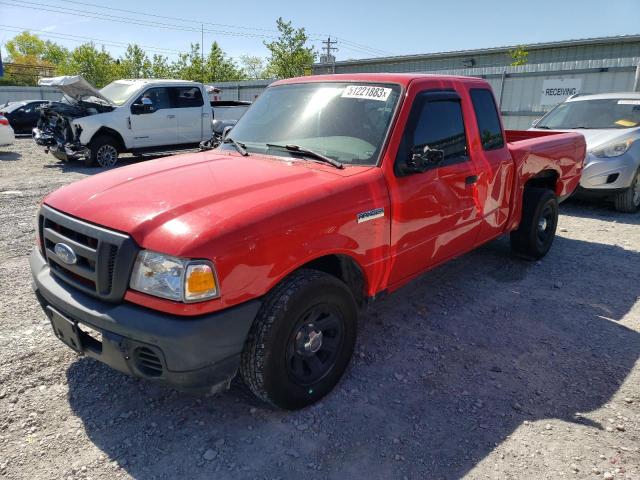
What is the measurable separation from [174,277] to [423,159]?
5.84ft

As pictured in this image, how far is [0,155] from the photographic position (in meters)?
13.8

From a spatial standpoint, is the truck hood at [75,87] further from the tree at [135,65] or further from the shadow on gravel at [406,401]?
the tree at [135,65]

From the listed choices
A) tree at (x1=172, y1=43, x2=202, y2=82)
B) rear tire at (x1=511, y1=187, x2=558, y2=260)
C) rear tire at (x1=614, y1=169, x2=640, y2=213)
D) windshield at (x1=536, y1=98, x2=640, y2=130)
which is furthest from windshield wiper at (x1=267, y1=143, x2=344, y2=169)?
tree at (x1=172, y1=43, x2=202, y2=82)

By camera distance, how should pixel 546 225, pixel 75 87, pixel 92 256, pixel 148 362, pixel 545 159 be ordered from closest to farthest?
1. pixel 148 362
2. pixel 92 256
3. pixel 545 159
4. pixel 546 225
5. pixel 75 87

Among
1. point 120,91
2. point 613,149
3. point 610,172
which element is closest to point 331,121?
point 610,172

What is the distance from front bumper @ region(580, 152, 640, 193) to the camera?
7.19m

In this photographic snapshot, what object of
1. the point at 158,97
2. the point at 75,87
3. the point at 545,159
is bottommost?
the point at 545,159

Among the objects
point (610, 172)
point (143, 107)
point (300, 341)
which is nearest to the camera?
point (300, 341)

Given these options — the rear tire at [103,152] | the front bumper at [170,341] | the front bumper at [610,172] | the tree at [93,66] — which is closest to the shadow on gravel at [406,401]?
the front bumper at [170,341]

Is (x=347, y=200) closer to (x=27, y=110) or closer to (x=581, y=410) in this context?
(x=581, y=410)

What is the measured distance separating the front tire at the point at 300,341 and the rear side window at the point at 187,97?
1112 cm

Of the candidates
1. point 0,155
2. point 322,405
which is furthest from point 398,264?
point 0,155

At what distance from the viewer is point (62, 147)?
1145cm

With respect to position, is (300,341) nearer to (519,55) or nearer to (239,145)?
(239,145)
